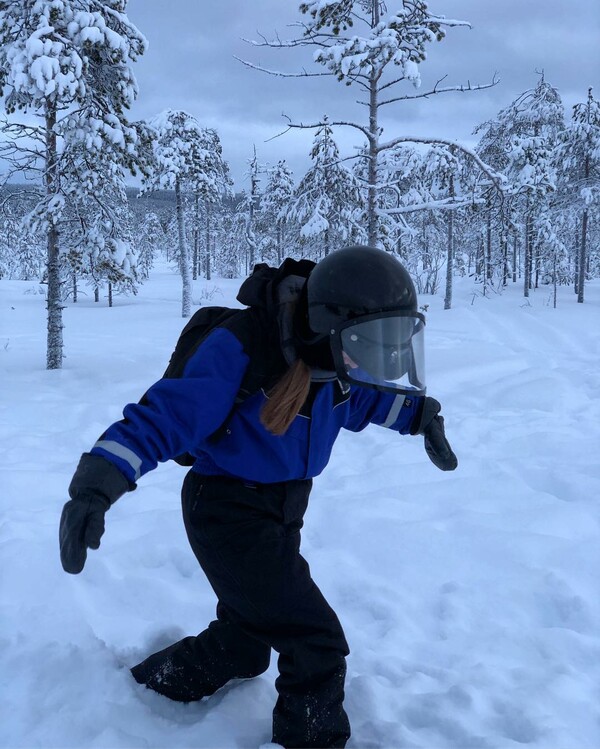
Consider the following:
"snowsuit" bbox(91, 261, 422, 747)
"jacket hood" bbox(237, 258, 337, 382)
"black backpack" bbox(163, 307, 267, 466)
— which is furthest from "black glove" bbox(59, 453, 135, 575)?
"jacket hood" bbox(237, 258, 337, 382)

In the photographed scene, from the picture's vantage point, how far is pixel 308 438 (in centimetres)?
222

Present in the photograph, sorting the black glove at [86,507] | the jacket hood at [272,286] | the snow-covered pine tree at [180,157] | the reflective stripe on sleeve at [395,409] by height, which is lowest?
the black glove at [86,507]

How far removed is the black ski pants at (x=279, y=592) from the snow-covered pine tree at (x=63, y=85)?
9.57m

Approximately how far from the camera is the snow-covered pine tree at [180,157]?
23.5 m

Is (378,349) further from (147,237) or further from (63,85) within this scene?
(147,237)

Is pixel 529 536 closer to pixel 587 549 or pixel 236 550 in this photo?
pixel 587 549

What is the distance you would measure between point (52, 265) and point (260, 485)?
33.1 feet

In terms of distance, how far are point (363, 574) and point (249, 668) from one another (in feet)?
4.02

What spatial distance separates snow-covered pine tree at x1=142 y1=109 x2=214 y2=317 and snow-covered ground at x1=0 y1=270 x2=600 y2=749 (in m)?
18.4

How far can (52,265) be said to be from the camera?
10.8m

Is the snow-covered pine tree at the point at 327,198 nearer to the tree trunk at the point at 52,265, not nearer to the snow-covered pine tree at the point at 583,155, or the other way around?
the tree trunk at the point at 52,265

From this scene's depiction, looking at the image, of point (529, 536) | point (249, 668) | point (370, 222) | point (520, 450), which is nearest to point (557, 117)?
point (370, 222)

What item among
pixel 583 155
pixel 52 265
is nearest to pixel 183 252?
pixel 52 265

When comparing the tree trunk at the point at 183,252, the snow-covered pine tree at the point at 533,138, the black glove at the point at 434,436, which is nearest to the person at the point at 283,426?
the black glove at the point at 434,436
